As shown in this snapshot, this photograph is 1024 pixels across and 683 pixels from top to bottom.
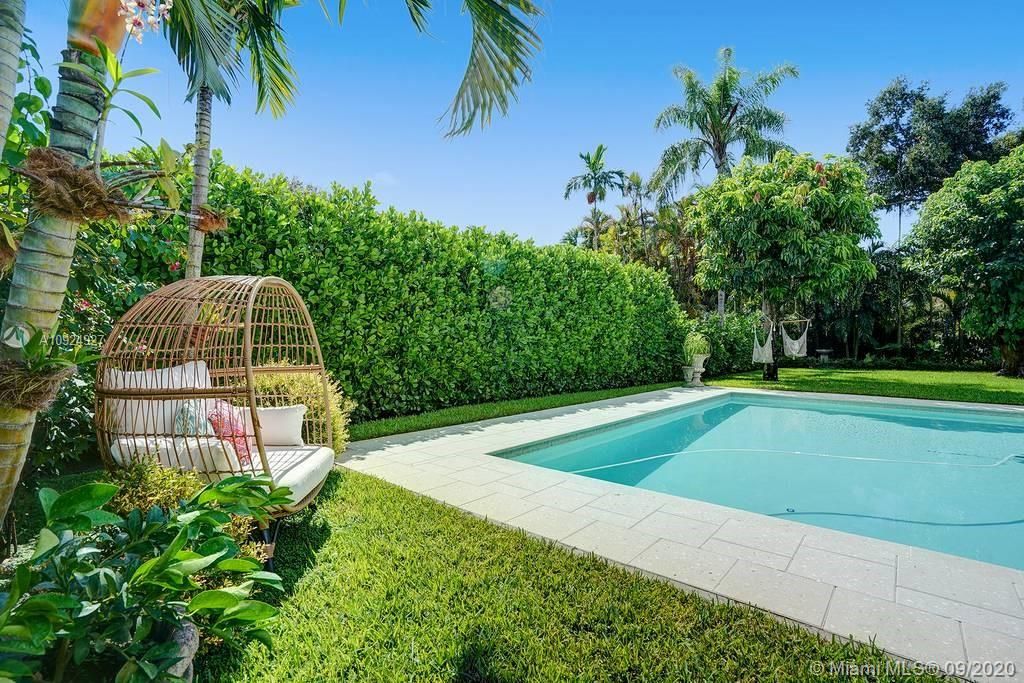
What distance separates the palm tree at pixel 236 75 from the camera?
445 cm

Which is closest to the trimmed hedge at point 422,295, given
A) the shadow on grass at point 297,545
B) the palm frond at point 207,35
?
the palm frond at point 207,35

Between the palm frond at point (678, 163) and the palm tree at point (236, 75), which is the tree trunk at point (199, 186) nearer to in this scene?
the palm tree at point (236, 75)

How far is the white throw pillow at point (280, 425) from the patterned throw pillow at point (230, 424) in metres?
0.30

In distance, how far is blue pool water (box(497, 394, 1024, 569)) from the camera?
15.4 feet

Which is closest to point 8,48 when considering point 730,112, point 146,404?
point 146,404

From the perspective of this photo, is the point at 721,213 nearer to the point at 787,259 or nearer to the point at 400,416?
the point at 787,259

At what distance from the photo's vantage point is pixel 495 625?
236 centimetres

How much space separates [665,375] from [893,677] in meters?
13.1

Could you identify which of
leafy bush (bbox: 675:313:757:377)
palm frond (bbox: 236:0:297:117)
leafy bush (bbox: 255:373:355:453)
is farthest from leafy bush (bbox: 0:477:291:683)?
leafy bush (bbox: 675:313:757:377)

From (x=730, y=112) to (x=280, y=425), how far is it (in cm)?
2159

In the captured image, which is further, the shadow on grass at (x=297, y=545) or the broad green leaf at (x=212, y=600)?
the shadow on grass at (x=297, y=545)

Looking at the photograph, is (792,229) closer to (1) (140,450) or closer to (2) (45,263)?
(1) (140,450)

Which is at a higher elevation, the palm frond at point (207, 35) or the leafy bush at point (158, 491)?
the palm frond at point (207, 35)

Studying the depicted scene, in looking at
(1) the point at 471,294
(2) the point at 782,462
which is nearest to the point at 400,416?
(1) the point at 471,294
